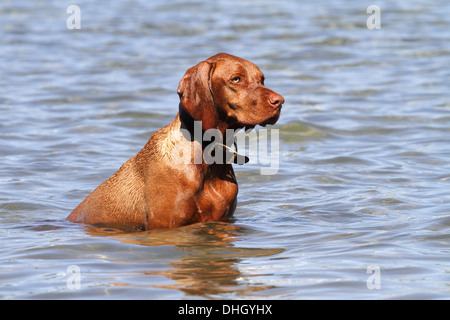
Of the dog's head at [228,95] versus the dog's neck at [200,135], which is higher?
the dog's head at [228,95]

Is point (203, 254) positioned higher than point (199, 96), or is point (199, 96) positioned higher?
point (199, 96)

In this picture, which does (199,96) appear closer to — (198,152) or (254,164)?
(198,152)

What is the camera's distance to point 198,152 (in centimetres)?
633

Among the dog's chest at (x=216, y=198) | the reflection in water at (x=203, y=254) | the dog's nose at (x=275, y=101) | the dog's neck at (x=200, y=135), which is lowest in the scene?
the reflection in water at (x=203, y=254)

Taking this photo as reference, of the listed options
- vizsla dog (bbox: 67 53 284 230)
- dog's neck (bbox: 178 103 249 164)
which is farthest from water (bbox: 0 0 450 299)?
dog's neck (bbox: 178 103 249 164)

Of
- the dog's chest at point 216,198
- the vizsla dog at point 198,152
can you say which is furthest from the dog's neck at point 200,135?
the dog's chest at point 216,198

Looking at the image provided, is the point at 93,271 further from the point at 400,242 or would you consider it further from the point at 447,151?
Result: the point at 447,151

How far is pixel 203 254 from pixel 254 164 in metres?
3.95

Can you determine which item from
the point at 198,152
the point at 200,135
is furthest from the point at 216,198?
the point at 200,135

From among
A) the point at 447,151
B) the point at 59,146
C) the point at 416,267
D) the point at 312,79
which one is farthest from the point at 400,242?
the point at 312,79

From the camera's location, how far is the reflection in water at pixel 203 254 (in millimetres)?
5234

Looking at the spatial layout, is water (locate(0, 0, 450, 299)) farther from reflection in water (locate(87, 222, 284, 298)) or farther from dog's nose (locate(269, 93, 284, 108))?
dog's nose (locate(269, 93, 284, 108))

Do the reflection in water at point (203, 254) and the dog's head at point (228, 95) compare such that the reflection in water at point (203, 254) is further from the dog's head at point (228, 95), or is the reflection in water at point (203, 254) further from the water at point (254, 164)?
the dog's head at point (228, 95)

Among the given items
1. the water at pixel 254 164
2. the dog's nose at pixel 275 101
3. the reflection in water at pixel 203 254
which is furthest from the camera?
the dog's nose at pixel 275 101
